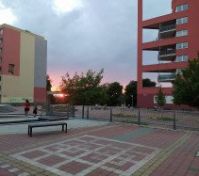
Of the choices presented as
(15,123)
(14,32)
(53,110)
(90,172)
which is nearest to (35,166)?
(90,172)

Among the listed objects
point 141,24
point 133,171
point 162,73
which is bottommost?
point 133,171

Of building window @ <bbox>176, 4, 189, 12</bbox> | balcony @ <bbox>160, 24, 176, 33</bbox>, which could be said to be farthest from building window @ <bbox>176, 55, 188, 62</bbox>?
building window @ <bbox>176, 4, 189, 12</bbox>

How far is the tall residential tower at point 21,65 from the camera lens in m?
75.8

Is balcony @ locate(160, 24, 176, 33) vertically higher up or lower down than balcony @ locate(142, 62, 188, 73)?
higher up

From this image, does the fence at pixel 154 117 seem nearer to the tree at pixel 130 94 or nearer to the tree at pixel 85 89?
the tree at pixel 85 89

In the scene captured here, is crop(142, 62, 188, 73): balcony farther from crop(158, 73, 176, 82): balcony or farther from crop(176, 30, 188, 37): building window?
crop(176, 30, 188, 37): building window

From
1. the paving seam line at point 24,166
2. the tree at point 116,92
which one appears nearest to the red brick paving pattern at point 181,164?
the paving seam line at point 24,166

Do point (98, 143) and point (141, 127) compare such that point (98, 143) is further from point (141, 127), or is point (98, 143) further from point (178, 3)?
point (178, 3)

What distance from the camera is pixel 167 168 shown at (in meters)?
8.67

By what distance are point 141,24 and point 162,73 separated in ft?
37.0

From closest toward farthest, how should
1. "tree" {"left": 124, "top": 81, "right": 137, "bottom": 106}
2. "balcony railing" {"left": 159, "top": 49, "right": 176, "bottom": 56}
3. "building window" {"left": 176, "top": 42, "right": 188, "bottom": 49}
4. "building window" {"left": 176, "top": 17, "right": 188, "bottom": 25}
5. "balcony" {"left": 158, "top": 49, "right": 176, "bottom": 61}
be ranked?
"building window" {"left": 176, "top": 42, "right": 188, "bottom": 49} → "building window" {"left": 176, "top": 17, "right": 188, "bottom": 25} → "balcony" {"left": 158, "top": 49, "right": 176, "bottom": 61} → "balcony railing" {"left": 159, "top": 49, "right": 176, "bottom": 56} → "tree" {"left": 124, "top": 81, "right": 137, "bottom": 106}

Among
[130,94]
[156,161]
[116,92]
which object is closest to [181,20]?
[130,94]

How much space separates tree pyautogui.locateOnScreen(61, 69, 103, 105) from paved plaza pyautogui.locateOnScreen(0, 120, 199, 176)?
1129 cm

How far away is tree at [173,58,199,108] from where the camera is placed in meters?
23.2
